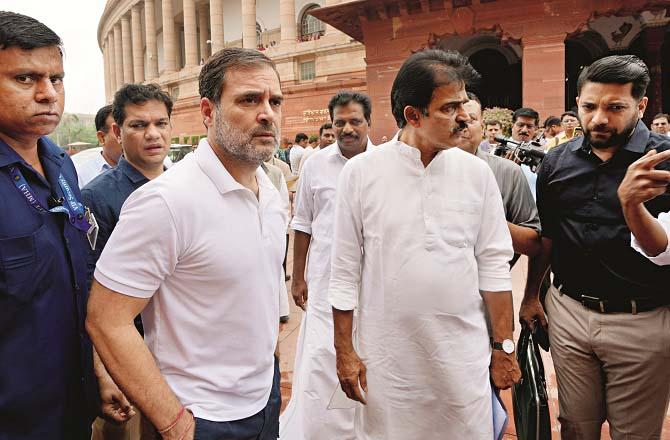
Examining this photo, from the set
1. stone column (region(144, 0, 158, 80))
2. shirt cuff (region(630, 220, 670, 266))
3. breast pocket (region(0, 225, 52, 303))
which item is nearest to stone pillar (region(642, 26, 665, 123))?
shirt cuff (region(630, 220, 670, 266))

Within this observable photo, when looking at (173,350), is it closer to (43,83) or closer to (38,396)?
(38,396)

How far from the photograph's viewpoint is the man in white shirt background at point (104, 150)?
3.92 meters

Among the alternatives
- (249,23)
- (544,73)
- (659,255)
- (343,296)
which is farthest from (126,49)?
(659,255)

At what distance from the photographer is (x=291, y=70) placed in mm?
27016

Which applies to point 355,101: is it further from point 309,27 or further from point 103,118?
point 309,27

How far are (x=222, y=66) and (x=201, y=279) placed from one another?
0.74m

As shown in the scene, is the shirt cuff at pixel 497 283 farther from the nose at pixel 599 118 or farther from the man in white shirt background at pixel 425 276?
the nose at pixel 599 118

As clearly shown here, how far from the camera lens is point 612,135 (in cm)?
219

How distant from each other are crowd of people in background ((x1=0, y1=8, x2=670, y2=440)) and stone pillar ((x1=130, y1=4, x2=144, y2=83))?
44058 millimetres

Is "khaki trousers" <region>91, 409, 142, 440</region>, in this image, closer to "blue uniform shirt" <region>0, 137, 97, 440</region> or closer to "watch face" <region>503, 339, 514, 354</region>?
"blue uniform shirt" <region>0, 137, 97, 440</region>

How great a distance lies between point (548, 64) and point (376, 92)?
4961 mm

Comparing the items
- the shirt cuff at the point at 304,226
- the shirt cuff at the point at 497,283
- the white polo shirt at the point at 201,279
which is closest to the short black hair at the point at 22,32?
the white polo shirt at the point at 201,279

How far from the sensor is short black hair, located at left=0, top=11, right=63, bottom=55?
4.95 feet

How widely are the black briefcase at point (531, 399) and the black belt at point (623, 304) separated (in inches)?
14.8
